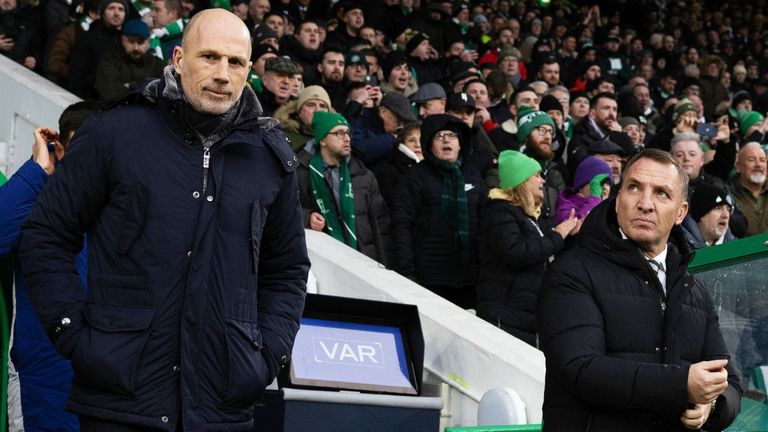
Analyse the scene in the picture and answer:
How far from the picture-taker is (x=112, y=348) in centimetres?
339

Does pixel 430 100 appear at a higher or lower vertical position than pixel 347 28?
lower

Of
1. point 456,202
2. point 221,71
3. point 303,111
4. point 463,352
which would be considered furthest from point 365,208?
point 221,71

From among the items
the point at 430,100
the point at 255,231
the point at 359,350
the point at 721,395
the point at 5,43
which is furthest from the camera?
the point at 5,43

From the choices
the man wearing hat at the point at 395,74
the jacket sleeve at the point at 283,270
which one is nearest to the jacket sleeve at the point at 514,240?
the jacket sleeve at the point at 283,270

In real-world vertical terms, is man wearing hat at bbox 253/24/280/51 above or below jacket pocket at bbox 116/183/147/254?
above

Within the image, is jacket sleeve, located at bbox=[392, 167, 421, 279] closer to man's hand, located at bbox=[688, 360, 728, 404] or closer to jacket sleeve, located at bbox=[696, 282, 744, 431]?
jacket sleeve, located at bbox=[696, 282, 744, 431]

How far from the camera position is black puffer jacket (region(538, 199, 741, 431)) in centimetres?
357

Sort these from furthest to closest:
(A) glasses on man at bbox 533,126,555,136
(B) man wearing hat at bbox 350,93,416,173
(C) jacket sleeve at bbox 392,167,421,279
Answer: (A) glasses on man at bbox 533,126,555,136 → (B) man wearing hat at bbox 350,93,416,173 → (C) jacket sleeve at bbox 392,167,421,279

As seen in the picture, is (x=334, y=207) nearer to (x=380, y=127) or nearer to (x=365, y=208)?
(x=365, y=208)

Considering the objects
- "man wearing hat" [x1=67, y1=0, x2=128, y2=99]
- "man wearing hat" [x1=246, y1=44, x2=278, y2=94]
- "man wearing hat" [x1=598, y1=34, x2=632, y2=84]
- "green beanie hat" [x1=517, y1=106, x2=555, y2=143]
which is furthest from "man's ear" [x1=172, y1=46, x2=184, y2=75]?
"man wearing hat" [x1=598, y1=34, x2=632, y2=84]

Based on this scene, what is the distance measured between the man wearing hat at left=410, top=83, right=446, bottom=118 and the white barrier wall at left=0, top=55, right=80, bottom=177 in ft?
9.99

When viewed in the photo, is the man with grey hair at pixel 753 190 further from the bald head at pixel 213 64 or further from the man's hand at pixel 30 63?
the bald head at pixel 213 64

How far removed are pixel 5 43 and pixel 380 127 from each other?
11.8 ft

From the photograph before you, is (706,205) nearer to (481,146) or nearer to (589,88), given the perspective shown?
(481,146)
